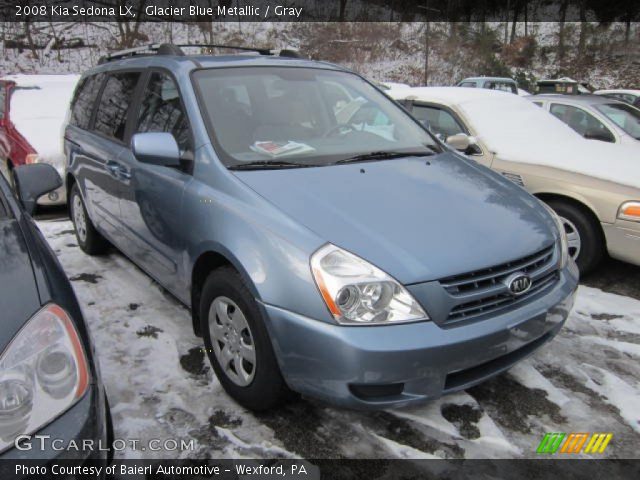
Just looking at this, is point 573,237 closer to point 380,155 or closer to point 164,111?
point 380,155

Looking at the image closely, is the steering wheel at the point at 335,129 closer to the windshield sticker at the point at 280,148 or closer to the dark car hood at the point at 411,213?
the windshield sticker at the point at 280,148

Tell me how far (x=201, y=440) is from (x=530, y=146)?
3.92m

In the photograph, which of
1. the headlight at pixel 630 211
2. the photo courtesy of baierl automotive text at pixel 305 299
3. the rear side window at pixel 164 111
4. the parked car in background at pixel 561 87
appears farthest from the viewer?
the parked car in background at pixel 561 87

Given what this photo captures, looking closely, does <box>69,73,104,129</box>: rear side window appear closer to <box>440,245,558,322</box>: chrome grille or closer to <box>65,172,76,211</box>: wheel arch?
<box>65,172,76,211</box>: wheel arch

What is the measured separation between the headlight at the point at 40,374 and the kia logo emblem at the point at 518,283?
1659 mm

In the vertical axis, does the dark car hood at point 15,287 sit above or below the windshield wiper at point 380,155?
below

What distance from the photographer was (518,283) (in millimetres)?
2205

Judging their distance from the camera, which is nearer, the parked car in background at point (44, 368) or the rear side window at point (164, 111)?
the parked car in background at point (44, 368)

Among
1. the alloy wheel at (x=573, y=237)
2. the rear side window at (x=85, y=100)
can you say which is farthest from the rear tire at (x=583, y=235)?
the rear side window at (x=85, y=100)

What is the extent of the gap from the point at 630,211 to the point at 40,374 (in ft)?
12.8

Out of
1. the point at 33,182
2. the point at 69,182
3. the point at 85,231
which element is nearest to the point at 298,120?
the point at 33,182

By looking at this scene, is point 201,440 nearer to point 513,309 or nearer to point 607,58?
point 513,309

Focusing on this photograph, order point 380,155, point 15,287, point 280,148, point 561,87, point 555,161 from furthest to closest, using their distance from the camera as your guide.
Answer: point 561,87 → point 555,161 → point 380,155 → point 280,148 → point 15,287

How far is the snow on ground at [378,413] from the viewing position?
2271 millimetres
